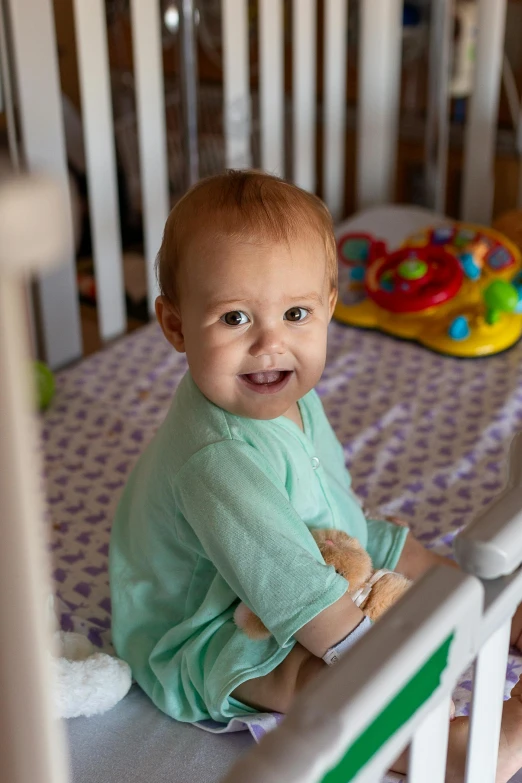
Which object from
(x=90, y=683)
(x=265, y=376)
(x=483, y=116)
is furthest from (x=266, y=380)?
(x=483, y=116)

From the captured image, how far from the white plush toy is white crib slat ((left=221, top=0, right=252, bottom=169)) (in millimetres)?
1189

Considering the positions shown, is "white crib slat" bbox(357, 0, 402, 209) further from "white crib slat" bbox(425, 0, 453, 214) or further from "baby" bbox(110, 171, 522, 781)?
"baby" bbox(110, 171, 522, 781)

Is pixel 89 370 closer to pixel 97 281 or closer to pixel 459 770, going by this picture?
pixel 97 281

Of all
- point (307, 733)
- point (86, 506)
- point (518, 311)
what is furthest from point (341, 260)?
point (307, 733)

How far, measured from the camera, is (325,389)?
1549mm

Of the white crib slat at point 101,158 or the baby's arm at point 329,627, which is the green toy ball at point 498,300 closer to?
the white crib slat at point 101,158

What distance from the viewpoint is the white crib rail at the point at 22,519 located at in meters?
0.28

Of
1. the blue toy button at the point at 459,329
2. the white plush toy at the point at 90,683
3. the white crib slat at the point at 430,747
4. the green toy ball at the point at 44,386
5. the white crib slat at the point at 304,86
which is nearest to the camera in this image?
the white crib slat at the point at 430,747

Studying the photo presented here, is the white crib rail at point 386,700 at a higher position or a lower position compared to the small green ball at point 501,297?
higher

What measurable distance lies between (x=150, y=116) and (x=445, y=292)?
1.93 feet

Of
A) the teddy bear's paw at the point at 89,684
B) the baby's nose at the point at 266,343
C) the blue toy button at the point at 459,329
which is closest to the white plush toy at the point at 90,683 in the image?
the teddy bear's paw at the point at 89,684

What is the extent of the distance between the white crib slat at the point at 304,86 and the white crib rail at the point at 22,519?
1.70 m

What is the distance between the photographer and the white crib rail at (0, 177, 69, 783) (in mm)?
276

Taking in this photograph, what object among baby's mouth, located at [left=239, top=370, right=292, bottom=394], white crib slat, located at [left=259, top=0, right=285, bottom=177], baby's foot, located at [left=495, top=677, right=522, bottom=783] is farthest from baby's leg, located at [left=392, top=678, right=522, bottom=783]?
white crib slat, located at [left=259, top=0, right=285, bottom=177]
